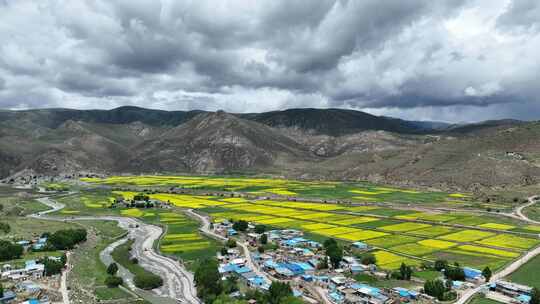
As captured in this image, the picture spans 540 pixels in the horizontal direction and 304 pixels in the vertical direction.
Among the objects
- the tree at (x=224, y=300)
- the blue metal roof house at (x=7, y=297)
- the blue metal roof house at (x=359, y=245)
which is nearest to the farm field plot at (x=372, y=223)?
the blue metal roof house at (x=359, y=245)

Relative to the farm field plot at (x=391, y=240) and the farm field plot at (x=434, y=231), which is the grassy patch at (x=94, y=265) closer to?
the farm field plot at (x=391, y=240)

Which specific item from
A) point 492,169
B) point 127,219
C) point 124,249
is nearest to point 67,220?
point 127,219

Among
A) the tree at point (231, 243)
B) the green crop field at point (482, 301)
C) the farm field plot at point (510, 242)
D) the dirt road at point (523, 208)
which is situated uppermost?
the dirt road at point (523, 208)

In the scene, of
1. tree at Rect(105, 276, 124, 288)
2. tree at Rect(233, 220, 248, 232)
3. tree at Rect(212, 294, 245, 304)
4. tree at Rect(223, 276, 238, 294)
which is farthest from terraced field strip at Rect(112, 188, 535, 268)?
tree at Rect(212, 294, 245, 304)

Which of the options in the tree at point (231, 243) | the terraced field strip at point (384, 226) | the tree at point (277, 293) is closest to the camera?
the tree at point (277, 293)

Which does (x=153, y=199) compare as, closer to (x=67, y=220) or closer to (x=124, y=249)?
(x=67, y=220)

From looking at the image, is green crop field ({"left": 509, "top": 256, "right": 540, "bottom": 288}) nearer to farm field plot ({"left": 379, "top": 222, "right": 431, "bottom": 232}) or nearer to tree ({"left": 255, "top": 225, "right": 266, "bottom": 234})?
farm field plot ({"left": 379, "top": 222, "right": 431, "bottom": 232})
